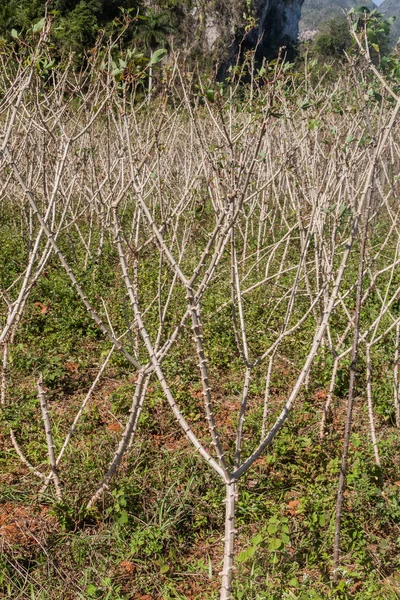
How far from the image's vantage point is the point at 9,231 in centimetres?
788

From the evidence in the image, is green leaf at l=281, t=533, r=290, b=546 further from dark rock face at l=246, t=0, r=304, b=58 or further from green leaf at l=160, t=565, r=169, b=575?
dark rock face at l=246, t=0, r=304, b=58

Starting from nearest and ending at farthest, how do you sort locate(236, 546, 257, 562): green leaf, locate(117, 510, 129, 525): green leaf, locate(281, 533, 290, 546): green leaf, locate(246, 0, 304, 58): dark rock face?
1. locate(236, 546, 257, 562): green leaf
2. locate(281, 533, 290, 546): green leaf
3. locate(117, 510, 129, 525): green leaf
4. locate(246, 0, 304, 58): dark rock face

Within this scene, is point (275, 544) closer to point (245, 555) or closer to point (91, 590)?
point (245, 555)

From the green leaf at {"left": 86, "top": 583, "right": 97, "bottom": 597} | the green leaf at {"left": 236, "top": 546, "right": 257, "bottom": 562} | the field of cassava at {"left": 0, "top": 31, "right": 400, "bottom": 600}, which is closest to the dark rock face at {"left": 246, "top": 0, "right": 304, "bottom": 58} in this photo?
the field of cassava at {"left": 0, "top": 31, "right": 400, "bottom": 600}

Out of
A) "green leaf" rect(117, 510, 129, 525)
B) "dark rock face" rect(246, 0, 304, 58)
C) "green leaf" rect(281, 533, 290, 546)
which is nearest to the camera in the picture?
"green leaf" rect(281, 533, 290, 546)

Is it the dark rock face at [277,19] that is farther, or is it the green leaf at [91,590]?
the dark rock face at [277,19]

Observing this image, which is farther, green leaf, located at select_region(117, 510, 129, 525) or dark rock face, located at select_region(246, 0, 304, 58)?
dark rock face, located at select_region(246, 0, 304, 58)

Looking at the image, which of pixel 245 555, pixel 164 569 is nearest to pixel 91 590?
pixel 164 569

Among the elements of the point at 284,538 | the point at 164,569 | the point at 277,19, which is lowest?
the point at 164,569

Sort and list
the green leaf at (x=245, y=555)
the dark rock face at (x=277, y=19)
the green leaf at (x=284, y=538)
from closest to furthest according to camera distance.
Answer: the green leaf at (x=245, y=555) → the green leaf at (x=284, y=538) → the dark rock face at (x=277, y=19)

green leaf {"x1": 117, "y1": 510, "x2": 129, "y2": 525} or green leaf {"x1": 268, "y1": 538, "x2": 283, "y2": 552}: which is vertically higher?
green leaf {"x1": 268, "y1": 538, "x2": 283, "y2": 552}

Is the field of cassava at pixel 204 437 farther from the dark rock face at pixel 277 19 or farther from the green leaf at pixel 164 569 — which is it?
the dark rock face at pixel 277 19

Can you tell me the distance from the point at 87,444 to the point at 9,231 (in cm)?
540

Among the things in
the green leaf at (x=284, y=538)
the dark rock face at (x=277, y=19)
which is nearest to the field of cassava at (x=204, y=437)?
the green leaf at (x=284, y=538)
